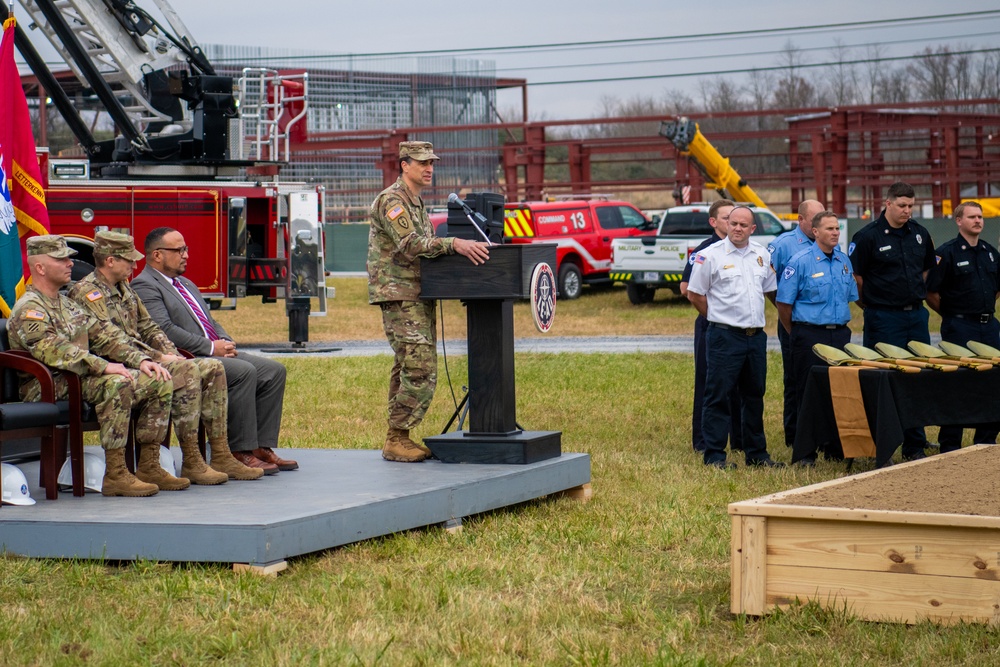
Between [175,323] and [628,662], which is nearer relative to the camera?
[628,662]

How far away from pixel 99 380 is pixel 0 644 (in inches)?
84.1

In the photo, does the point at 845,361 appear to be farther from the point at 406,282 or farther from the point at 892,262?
the point at 406,282

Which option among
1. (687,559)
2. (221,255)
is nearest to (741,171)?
(221,255)

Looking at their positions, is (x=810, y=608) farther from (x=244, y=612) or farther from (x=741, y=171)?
(x=741, y=171)

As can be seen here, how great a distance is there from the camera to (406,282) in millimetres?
7922

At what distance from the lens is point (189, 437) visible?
23.8 ft

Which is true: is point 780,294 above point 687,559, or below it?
above

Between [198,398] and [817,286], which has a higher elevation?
[817,286]

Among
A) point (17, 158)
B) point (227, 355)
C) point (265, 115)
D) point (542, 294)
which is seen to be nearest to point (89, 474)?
point (227, 355)

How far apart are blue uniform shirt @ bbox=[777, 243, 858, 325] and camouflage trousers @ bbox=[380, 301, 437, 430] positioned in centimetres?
298

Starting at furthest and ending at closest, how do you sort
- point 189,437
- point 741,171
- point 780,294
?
point 741,171 → point 780,294 → point 189,437

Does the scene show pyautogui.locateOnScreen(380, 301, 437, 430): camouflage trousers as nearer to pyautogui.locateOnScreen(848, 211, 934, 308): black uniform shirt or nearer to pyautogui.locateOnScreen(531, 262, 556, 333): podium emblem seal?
pyautogui.locateOnScreen(531, 262, 556, 333): podium emblem seal

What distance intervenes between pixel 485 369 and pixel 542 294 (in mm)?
595

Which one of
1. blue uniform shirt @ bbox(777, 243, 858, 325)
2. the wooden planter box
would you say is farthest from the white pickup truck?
the wooden planter box
